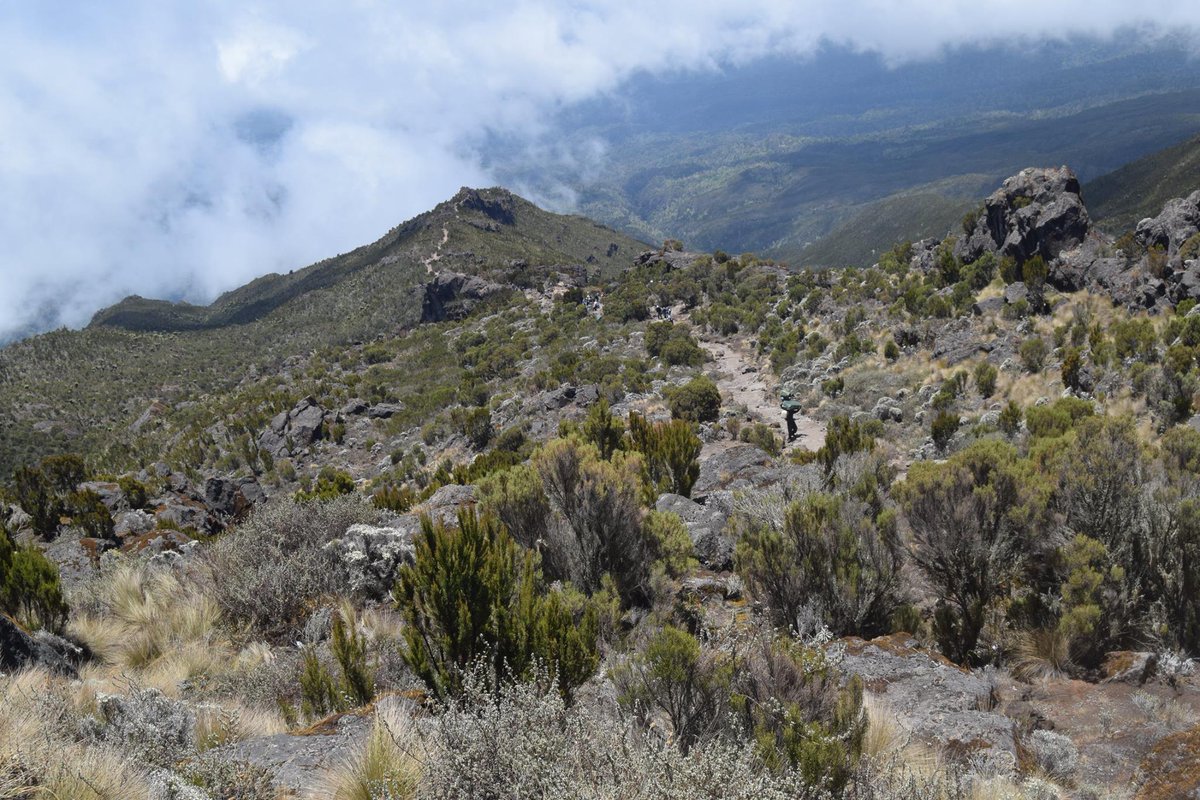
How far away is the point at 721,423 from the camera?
18562mm

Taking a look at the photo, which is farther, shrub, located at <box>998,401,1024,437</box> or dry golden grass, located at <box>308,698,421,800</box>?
shrub, located at <box>998,401,1024,437</box>

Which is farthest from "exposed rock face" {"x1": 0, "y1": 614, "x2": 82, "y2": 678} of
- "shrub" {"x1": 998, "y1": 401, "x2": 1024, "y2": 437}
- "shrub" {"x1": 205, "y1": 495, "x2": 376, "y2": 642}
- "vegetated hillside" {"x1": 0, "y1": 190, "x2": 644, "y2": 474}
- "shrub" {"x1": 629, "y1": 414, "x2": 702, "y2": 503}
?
"vegetated hillside" {"x1": 0, "y1": 190, "x2": 644, "y2": 474}

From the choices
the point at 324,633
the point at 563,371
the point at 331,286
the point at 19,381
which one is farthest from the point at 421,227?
the point at 324,633

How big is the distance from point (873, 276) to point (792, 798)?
30669 mm

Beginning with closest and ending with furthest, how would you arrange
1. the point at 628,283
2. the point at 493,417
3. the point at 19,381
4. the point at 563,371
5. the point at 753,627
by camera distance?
the point at 753,627 → the point at 493,417 → the point at 563,371 → the point at 628,283 → the point at 19,381

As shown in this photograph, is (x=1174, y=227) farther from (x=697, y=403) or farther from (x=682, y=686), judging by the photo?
(x=682, y=686)

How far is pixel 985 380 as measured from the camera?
16094mm

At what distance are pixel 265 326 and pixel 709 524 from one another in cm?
8453

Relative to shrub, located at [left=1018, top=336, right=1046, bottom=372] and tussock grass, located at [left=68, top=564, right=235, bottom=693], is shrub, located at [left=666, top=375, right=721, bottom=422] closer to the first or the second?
shrub, located at [left=1018, top=336, right=1046, bottom=372]

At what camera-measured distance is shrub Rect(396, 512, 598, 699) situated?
409cm

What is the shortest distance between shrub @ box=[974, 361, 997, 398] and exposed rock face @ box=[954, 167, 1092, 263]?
6670 mm

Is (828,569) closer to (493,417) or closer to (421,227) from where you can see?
(493,417)

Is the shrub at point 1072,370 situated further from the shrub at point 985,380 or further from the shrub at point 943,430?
the shrub at point 943,430

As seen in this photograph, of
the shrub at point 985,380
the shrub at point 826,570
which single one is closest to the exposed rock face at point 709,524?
the shrub at point 826,570
